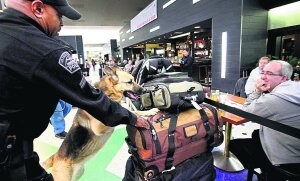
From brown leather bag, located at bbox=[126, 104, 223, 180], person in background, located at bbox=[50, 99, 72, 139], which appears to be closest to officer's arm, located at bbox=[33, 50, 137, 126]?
brown leather bag, located at bbox=[126, 104, 223, 180]

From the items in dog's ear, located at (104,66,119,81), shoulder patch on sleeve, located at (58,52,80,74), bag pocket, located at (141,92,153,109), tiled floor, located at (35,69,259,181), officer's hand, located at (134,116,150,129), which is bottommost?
tiled floor, located at (35,69,259,181)

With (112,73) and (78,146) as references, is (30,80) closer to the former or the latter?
(78,146)

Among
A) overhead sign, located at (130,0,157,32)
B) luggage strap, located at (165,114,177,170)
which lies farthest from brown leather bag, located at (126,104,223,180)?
overhead sign, located at (130,0,157,32)

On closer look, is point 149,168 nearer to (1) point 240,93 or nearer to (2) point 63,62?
(2) point 63,62

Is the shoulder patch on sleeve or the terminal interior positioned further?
the terminal interior

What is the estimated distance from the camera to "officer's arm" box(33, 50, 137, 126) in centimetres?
72

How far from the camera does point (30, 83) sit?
72cm

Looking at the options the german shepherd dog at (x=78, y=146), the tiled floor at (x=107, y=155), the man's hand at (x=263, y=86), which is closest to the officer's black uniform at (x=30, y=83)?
the german shepherd dog at (x=78, y=146)

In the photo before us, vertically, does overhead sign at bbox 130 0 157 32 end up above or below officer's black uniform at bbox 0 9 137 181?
above

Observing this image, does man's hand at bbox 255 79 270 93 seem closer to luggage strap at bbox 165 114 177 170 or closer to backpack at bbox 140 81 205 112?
backpack at bbox 140 81 205 112

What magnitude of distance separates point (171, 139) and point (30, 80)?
79cm

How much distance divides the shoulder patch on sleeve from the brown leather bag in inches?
20.3

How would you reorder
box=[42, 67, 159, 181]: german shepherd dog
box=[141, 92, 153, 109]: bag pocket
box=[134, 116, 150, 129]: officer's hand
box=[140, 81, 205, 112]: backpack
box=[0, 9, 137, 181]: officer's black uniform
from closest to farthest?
box=[0, 9, 137, 181]: officer's black uniform
box=[134, 116, 150, 129]: officer's hand
box=[140, 81, 205, 112]: backpack
box=[141, 92, 153, 109]: bag pocket
box=[42, 67, 159, 181]: german shepherd dog

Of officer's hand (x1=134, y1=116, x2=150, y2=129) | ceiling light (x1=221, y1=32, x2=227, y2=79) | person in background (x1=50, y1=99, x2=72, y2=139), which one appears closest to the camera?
officer's hand (x1=134, y1=116, x2=150, y2=129)
